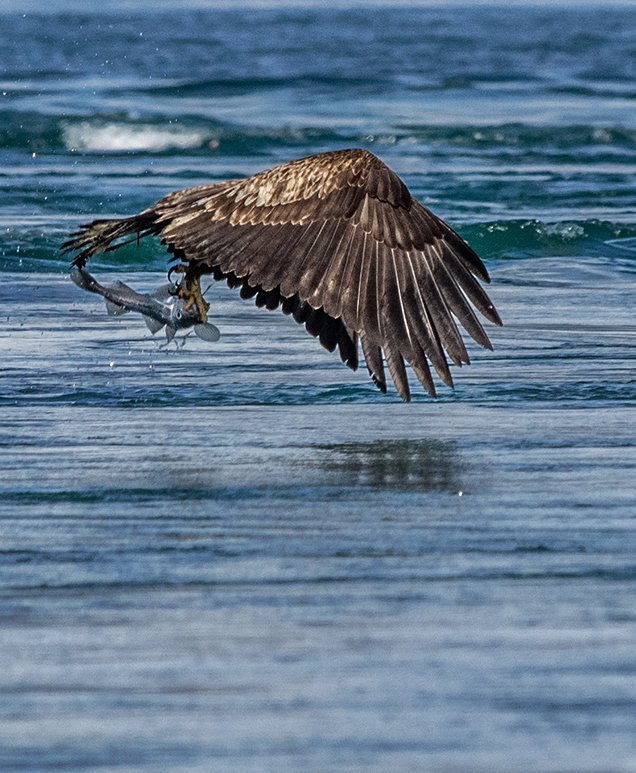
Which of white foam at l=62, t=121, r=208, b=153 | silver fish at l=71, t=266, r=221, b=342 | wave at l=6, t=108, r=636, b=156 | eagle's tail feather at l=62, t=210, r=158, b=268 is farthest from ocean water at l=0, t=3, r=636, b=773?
white foam at l=62, t=121, r=208, b=153

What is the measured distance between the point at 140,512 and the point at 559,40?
2328 inches

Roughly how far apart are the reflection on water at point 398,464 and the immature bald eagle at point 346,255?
0.29 metres

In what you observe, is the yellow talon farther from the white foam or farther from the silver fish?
the white foam

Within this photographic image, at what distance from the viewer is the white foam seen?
65.5 ft

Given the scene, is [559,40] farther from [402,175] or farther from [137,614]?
[137,614]

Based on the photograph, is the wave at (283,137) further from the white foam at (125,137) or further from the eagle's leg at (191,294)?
the eagle's leg at (191,294)

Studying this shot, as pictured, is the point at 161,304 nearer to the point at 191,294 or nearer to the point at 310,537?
the point at 191,294

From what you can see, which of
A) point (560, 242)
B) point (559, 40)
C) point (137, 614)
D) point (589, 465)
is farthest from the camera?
point (559, 40)

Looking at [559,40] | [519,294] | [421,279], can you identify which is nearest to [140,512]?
[421,279]

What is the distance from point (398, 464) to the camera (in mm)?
6016

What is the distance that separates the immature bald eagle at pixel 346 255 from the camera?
5.93 metres

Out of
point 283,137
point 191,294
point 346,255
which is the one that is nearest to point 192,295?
point 191,294

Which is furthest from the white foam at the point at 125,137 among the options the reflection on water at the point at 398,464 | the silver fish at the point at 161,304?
the reflection on water at the point at 398,464

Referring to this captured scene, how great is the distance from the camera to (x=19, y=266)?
11258 mm
